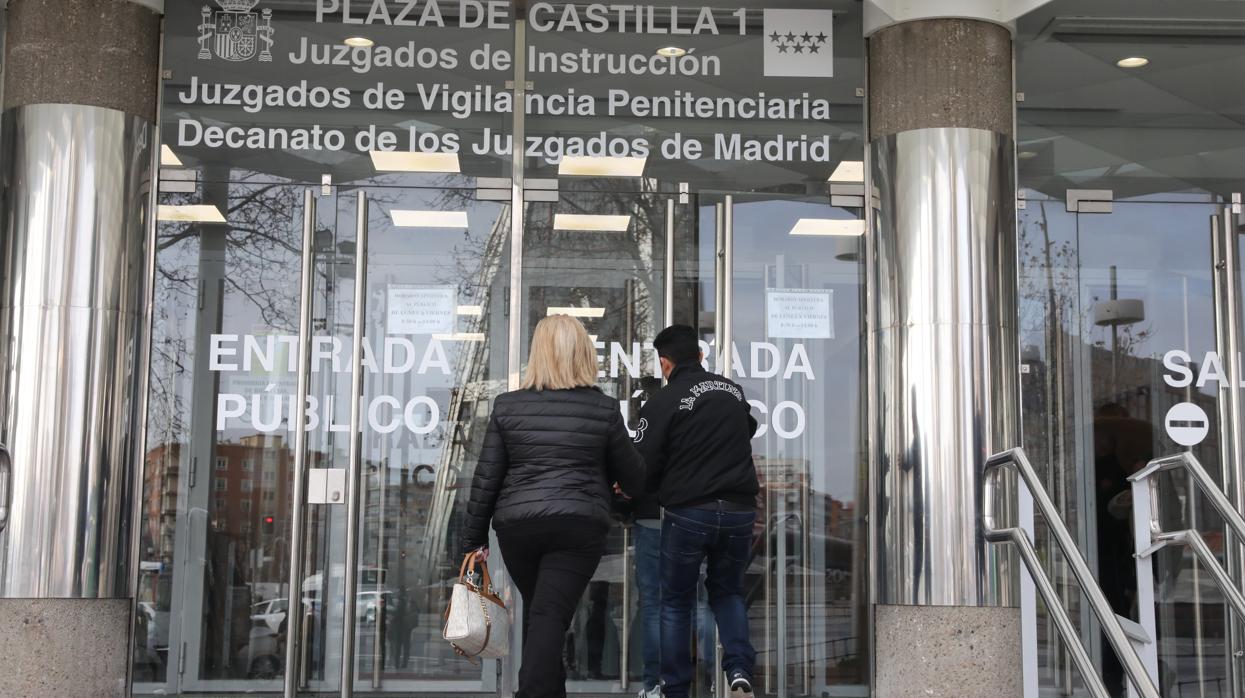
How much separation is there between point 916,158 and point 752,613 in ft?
8.13

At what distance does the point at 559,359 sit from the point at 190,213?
106 inches

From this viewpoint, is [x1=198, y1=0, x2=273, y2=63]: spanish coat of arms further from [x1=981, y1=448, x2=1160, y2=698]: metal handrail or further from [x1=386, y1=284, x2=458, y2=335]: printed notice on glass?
[x1=981, y1=448, x2=1160, y2=698]: metal handrail

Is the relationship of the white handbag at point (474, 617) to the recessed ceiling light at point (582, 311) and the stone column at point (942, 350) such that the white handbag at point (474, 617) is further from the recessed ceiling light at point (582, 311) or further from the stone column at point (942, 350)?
the stone column at point (942, 350)

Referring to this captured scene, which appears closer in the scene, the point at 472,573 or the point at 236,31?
the point at 472,573

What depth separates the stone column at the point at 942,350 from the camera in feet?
21.5

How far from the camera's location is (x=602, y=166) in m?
7.20

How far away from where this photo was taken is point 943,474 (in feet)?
21.9

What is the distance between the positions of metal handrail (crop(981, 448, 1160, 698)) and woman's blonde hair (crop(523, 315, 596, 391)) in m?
1.70

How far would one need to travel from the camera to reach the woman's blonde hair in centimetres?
535

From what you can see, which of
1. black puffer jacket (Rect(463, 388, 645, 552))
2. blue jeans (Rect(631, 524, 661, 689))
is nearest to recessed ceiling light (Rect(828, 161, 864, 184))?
blue jeans (Rect(631, 524, 661, 689))

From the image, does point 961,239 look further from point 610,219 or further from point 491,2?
point 491,2

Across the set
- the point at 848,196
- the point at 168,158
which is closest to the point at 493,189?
the point at 168,158

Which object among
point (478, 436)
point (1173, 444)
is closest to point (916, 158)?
point (1173, 444)

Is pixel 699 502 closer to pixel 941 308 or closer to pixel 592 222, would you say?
pixel 941 308
